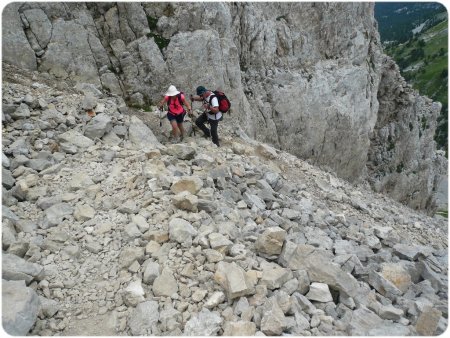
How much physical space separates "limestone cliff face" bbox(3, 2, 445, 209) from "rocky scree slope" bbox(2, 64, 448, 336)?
462 centimetres

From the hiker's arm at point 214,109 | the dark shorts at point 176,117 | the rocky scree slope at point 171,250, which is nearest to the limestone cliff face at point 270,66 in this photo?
the rocky scree slope at point 171,250

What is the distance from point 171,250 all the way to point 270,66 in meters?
24.2

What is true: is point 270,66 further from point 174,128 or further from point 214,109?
point 174,128

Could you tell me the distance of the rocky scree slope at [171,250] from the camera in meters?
7.42

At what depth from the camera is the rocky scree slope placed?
7418 millimetres

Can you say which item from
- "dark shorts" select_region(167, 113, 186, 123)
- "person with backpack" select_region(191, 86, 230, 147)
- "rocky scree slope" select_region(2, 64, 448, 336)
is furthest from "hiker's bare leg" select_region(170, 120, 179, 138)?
"rocky scree slope" select_region(2, 64, 448, 336)

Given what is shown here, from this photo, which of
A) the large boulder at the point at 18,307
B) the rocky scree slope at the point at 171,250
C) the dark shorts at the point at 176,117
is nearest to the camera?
the large boulder at the point at 18,307

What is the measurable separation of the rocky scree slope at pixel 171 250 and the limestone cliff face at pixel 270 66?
182 inches

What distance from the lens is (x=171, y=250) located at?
8.88 m

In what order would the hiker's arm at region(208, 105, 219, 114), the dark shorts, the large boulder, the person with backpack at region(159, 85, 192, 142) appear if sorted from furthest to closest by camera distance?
the hiker's arm at region(208, 105, 219, 114)
the dark shorts
the person with backpack at region(159, 85, 192, 142)
the large boulder

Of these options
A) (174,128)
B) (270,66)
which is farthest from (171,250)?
(270,66)

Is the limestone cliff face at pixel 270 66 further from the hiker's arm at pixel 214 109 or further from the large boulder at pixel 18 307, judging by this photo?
the large boulder at pixel 18 307

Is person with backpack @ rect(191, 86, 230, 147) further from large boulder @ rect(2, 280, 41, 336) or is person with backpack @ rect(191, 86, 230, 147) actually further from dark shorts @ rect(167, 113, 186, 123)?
large boulder @ rect(2, 280, 41, 336)

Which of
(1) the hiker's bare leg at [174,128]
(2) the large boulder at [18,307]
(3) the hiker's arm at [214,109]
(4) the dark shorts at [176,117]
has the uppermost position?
(3) the hiker's arm at [214,109]
